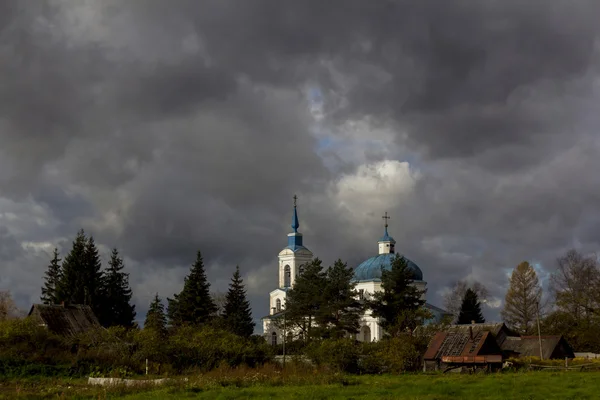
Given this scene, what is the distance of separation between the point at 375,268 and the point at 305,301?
23150 mm

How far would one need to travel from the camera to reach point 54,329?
167ft

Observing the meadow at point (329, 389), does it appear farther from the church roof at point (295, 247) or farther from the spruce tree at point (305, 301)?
the church roof at point (295, 247)

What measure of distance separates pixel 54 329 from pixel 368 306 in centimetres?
2505

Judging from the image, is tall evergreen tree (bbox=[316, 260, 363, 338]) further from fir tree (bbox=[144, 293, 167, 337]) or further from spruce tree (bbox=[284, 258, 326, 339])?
fir tree (bbox=[144, 293, 167, 337])

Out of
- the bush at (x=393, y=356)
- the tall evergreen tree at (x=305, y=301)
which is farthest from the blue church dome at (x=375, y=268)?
the bush at (x=393, y=356)

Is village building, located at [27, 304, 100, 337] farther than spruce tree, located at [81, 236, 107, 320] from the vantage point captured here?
No

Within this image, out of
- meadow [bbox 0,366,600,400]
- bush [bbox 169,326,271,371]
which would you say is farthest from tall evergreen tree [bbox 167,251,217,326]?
meadow [bbox 0,366,600,400]

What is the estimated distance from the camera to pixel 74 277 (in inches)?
2616

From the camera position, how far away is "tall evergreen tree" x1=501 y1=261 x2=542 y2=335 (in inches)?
2943

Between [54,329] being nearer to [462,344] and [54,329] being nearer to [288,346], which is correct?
[288,346]

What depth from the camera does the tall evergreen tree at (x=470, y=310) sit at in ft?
267

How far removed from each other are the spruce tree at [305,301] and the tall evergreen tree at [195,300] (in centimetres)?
824

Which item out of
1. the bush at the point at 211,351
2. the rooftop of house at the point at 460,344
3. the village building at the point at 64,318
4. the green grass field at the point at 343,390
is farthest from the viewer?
the village building at the point at 64,318

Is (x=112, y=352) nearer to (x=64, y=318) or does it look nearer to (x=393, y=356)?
(x=64, y=318)
